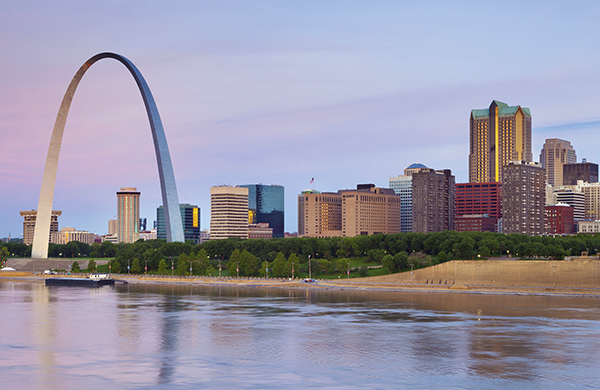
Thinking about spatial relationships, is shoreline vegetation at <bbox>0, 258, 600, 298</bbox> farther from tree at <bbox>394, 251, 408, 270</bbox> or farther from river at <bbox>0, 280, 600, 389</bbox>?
river at <bbox>0, 280, 600, 389</bbox>

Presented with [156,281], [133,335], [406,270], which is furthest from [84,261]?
[133,335]

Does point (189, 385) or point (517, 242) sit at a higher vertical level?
point (517, 242)

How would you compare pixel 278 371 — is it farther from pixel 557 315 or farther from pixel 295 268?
pixel 295 268

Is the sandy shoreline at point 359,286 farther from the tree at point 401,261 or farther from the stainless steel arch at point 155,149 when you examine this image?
the stainless steel arch at point 155,149

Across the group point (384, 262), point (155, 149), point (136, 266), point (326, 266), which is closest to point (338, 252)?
point (326, 266)

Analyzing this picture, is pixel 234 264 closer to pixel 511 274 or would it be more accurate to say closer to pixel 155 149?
pixel 155 149
